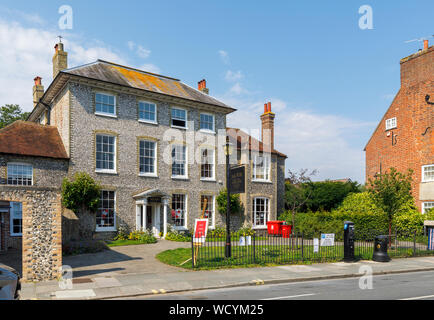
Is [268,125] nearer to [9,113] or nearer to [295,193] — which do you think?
[295,193]

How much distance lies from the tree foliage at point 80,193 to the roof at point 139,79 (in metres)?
6.06

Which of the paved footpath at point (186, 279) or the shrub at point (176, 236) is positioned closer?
the paved footpath at point (186, 279)

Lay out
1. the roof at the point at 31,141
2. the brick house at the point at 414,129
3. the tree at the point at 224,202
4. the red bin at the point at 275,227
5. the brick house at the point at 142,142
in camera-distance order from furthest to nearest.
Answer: the red bin at the point at 275,227 < the tree at the point at 224,202 < the brick house at the point at 414,129 < the brick house at the point at 142,142 < the roof at the point at 31,141

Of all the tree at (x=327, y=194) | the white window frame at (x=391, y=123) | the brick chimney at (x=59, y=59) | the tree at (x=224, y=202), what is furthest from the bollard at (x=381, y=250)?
the brick chimney at (x=59, y=59)

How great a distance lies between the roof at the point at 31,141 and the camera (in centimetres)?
1992

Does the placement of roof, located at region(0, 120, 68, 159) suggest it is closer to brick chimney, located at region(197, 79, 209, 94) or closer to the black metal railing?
the black metal railing

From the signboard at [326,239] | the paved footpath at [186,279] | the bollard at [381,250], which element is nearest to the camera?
the paved footpath at [186,279]

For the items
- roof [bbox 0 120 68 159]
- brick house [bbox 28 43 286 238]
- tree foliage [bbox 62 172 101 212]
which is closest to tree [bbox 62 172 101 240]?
tree foliage [bbox 62 172 101 212]

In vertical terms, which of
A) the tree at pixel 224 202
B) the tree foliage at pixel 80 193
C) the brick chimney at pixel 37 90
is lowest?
the tree at pixel 224 202

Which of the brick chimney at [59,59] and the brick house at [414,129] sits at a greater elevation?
the brick chimney at [59,59]

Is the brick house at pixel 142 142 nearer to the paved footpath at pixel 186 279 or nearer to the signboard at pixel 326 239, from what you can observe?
the paved footpath at pixel 186 279

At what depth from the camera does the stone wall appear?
11.5m
